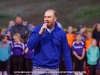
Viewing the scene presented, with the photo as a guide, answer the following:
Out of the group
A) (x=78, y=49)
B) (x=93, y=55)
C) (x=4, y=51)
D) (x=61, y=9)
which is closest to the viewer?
(x=4, y=51)

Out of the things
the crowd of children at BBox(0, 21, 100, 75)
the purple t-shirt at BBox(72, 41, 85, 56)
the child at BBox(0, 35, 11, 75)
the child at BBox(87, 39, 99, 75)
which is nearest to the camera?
the child at BBox(0, 35, 11, 75)

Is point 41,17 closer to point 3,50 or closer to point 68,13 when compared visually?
point 68,13

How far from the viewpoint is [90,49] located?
11078 mm

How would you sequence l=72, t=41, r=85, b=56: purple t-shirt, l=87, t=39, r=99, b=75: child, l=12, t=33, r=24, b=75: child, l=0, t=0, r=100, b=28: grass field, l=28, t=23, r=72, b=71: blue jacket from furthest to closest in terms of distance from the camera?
l=0, t=0, r=100, b=28: grass field, l=72, t=41, r=85, b=56: purple t-shirt, l=87, t=39, r=99, b=75: child, l=12, t=33, r=24, b=75: child, l=28, t=23, r=72, b=71: blue jacket

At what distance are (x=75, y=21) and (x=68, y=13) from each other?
67cm

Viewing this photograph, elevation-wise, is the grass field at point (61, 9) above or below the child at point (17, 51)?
above

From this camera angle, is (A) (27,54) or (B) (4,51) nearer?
(B) (4,51)

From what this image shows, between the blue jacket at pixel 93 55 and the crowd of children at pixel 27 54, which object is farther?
the blue jacket at pixel 93 55

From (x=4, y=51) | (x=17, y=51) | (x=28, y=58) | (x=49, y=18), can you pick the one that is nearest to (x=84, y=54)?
(x=28, y=58)

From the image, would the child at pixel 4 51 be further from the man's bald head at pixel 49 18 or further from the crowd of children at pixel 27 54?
the man's bald head at pixel 49 18

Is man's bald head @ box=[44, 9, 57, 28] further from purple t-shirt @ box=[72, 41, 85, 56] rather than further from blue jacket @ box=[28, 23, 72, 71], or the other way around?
purple t-shirt @ box=[72, 41, 85, 56]

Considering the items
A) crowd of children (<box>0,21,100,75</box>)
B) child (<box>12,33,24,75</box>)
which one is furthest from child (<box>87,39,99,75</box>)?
child (<box>12,33,24,75</box>)

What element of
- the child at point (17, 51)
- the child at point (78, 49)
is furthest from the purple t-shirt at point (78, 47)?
the child at point (17, 51)

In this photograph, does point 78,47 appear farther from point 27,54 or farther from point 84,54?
point 27,54
